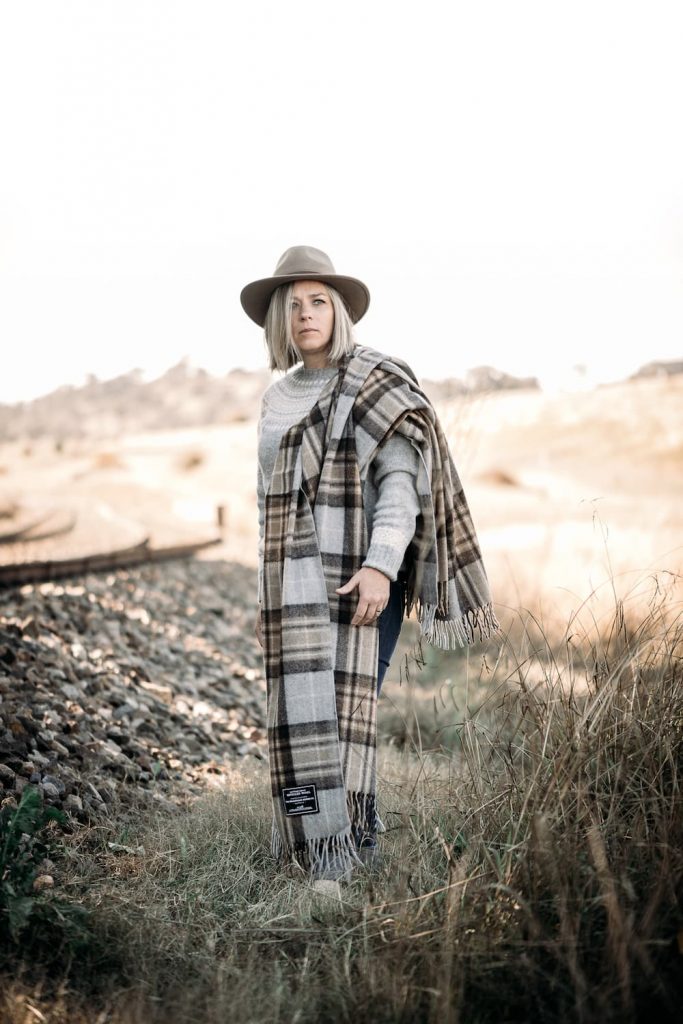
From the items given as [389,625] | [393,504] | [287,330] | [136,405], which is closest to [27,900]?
[389,625]

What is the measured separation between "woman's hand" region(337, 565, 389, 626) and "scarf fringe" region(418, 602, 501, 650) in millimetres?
263

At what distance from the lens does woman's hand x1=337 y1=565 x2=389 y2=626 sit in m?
2.62

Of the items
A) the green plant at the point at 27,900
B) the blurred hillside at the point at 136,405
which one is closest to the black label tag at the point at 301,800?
the green plant at the point at 27,900

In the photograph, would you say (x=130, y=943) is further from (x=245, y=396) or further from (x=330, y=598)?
(x=245, y=396)

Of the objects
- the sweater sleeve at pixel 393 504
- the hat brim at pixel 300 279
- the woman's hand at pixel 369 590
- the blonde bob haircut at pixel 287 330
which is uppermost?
the hat brim at pixel 300 279

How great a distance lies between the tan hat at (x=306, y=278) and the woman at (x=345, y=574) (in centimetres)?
1

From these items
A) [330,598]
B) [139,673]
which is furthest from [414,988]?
[139,673]

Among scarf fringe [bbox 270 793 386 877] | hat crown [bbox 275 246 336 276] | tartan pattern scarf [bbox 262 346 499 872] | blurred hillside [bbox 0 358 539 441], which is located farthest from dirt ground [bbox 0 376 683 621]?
blurred hillside [bbox 0 358 539 441]

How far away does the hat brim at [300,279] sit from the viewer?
2955 millimetres

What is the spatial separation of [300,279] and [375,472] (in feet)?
2.48

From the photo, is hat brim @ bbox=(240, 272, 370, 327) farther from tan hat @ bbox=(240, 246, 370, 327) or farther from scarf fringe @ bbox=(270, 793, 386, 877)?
scarf fringe @ bbox=(270, 793, 386, 877)

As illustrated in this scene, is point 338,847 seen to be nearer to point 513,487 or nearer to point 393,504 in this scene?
point 393,504

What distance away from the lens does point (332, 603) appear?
274cm

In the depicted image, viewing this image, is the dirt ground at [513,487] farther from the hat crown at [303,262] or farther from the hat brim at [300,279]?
the hat crown at [303,262]
